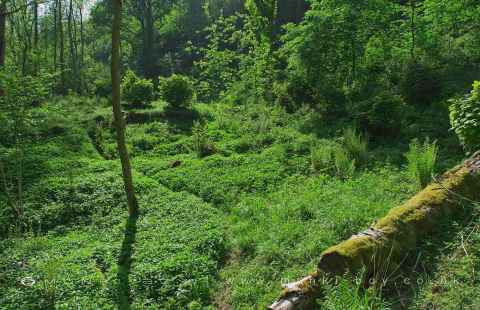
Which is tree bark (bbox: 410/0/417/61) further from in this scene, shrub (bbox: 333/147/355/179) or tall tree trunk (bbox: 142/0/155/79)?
tall tree trunk (bbox: 142/0/155/79)

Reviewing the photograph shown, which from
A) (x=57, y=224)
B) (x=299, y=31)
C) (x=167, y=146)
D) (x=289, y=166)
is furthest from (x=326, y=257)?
(x=299, y=31)

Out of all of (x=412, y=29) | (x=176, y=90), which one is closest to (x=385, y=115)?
(x=412, y=29)

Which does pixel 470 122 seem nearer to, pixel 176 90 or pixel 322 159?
pixel 322 159

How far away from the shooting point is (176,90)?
56.5 ft

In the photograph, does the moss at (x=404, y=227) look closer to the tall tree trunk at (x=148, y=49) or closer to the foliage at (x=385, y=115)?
the foliage at (x=385, y=115)

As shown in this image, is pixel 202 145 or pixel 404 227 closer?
pixel 404 227

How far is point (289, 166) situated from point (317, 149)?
2.78ft

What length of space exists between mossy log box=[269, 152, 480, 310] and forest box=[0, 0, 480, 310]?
2 centimetres

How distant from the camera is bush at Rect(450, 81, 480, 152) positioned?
A: 623 centimetres

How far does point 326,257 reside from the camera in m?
4.25

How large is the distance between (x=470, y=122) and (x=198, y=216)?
17.2 ft

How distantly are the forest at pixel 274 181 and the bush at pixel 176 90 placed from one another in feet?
0.21

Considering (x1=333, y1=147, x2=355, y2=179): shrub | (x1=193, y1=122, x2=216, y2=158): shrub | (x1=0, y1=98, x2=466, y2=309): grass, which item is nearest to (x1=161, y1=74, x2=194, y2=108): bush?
(x1=0, y1=98, x2=466, y2=309): grass

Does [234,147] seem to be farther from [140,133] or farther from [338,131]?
[140,133]
